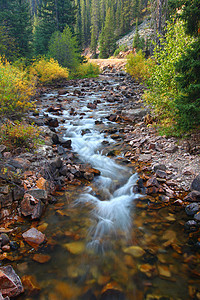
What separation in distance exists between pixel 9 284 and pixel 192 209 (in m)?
4.16

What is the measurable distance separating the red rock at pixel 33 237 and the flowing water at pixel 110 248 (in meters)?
0.14

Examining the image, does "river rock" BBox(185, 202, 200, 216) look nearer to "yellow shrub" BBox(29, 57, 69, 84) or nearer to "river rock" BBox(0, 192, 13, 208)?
"river rock" BBox(0, 192, 13, 208)

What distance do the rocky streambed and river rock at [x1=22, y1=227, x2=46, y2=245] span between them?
0.02m

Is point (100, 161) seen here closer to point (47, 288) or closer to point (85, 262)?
point (85, 262)

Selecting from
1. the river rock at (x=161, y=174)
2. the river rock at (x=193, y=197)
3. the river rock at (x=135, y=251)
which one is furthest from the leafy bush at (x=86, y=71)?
the river rock at (x=135, y=251)

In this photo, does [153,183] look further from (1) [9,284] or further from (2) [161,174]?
(1) [9,284]

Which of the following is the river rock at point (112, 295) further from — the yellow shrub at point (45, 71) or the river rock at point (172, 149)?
the yellow shrub at point (45, 71)

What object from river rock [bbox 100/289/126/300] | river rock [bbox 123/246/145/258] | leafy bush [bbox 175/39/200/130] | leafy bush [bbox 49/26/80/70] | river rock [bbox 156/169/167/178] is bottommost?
river rock [bbox 123/246/145/258]

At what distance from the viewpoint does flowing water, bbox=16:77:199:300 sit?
320 cm

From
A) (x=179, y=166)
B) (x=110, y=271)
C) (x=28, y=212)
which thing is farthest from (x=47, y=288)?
(x=179, y=166)

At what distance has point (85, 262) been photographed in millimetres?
3703

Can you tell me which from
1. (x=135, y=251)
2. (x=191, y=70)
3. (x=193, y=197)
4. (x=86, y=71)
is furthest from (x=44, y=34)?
(x=135, y=251)

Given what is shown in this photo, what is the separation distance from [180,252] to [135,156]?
14.0ft

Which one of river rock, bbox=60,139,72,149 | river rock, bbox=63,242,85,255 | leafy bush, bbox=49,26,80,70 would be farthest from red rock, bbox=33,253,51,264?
leafy bush, bbox=49,26,80,70
